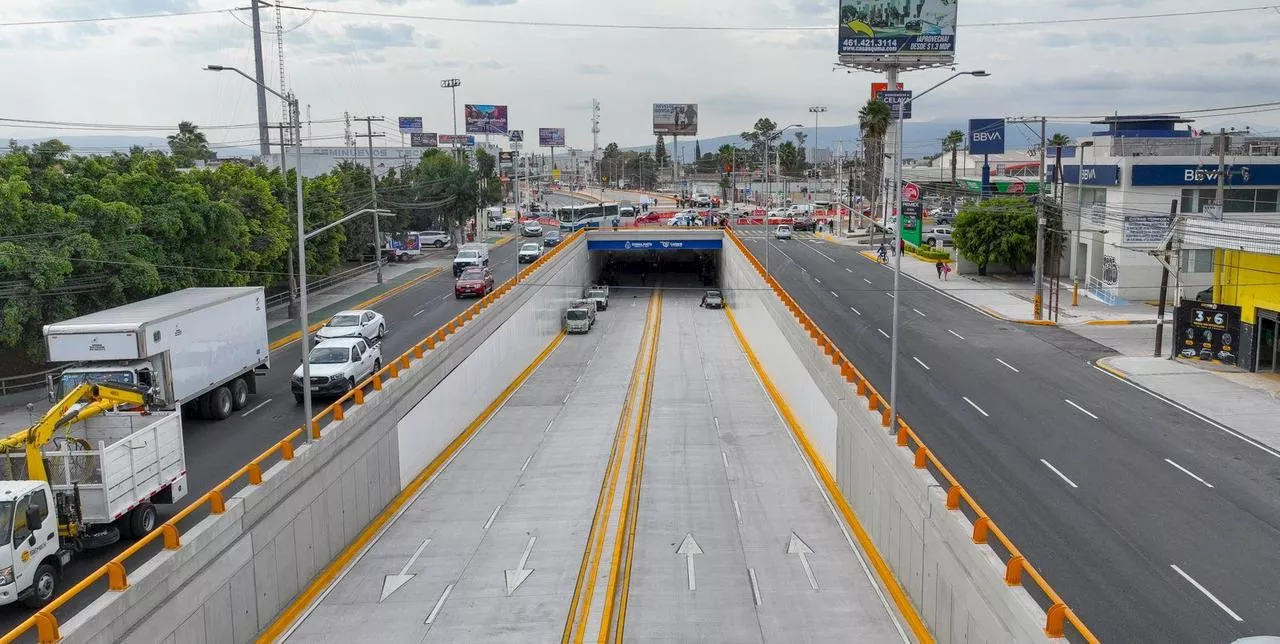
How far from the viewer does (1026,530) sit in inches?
838

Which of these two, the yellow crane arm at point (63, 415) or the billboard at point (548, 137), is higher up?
the billboard at point (548, 137)

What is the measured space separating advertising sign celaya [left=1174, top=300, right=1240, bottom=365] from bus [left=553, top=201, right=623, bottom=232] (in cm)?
6091

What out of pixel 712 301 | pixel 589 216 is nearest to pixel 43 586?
pixel 712 301

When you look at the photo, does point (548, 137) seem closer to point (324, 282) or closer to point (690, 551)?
point (324, 282)

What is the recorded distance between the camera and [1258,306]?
36.7 m

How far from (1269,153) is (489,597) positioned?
58.5 metres

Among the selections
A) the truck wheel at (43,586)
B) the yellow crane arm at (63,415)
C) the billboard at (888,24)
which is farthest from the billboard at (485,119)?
the truck wheel at (43,586)

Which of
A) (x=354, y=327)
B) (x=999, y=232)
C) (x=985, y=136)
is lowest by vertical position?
(x=354, y=327)

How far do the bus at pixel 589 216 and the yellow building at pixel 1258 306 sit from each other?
62.4 meters

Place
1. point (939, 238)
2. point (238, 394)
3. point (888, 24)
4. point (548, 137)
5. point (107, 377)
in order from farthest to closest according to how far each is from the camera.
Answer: point (548, 137) < point (888, 24) < point (939, 238) < point (238, 394) < point (107, 377)

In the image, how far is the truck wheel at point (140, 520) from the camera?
19047 mm

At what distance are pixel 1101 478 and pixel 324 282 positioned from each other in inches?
1980

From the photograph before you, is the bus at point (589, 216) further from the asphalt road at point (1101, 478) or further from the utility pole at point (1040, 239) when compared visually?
the asphalt road at point (1101, 478)

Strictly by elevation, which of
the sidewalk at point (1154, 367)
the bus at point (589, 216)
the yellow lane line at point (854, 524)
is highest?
the bus at point (589, 216)
